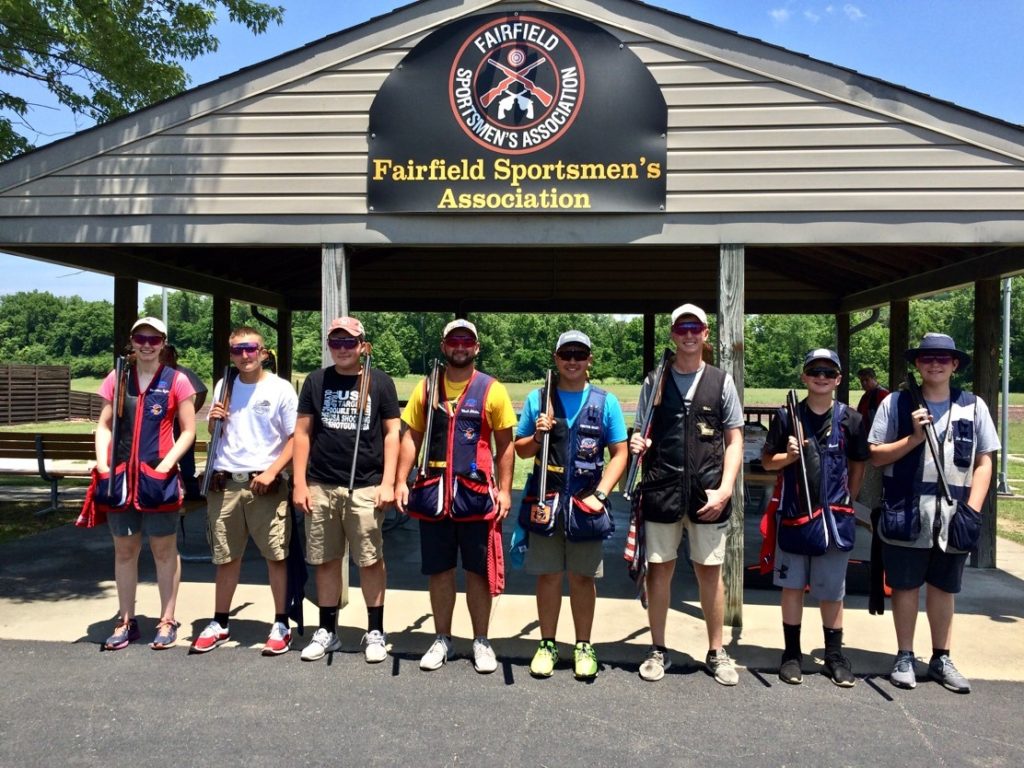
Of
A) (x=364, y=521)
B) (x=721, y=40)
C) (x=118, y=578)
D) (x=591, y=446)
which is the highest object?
(x=721, y=40)

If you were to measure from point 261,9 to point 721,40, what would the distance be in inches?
276

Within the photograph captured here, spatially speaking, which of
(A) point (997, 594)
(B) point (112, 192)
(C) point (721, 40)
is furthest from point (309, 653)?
(A) point (997, 594)

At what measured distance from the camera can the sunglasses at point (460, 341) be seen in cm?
393

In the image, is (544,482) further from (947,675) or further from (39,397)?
(39,397)

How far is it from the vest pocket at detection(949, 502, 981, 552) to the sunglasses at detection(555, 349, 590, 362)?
6.45 feet

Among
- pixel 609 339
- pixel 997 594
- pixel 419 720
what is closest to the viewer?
pixel 419 720

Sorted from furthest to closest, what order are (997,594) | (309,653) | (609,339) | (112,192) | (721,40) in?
(609,339), (997,594), (112,192), (721,40), (309,653)

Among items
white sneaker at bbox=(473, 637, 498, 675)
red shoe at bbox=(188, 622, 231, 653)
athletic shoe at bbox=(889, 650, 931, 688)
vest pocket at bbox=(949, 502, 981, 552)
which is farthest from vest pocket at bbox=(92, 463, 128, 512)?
vest pocket at bbox=(949, 502, 981, 552)

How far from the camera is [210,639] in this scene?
14.0 feet

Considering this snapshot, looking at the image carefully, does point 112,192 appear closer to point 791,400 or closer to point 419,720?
point 419,720

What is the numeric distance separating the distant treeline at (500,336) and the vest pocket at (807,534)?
29512 millimetres

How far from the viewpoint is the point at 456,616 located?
5.00m

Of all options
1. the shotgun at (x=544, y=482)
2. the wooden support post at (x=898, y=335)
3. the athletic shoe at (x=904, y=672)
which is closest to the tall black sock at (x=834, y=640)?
the athletic shoe at (x=904, y=672)

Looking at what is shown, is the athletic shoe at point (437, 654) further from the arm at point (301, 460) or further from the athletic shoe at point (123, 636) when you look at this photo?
the athletic shoe at point (123, 636)
